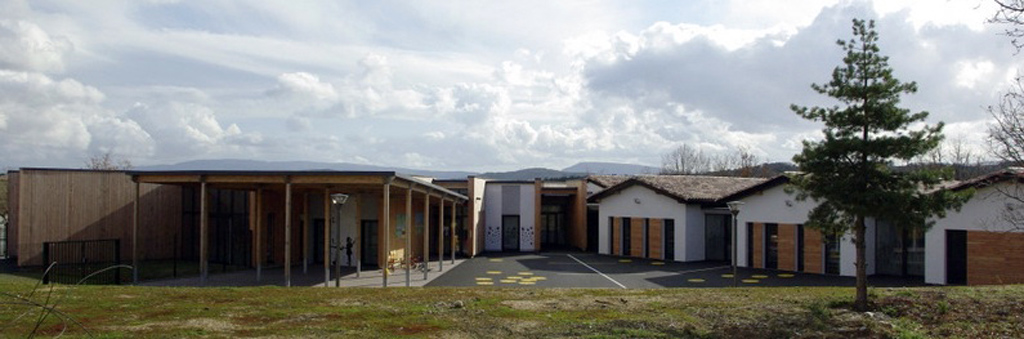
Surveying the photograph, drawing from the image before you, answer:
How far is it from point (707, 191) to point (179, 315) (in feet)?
85.0

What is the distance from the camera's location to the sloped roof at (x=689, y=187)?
106ft

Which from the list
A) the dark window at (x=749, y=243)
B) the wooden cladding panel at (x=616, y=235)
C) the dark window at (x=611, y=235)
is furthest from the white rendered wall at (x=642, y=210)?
the dark window at (x=749, y=243)

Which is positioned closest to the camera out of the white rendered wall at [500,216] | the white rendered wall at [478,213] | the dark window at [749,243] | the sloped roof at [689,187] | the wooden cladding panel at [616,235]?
the dark window at [749,243]

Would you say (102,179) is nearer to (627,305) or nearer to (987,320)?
(627,305)

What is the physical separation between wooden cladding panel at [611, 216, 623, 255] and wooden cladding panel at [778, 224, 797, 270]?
8869 millimetres

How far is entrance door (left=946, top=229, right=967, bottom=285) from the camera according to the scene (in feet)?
75.2

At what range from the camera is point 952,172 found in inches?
496

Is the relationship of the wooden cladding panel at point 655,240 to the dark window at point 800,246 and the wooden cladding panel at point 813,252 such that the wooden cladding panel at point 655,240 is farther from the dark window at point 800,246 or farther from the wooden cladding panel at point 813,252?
the wooden cladding panel at point 813,252

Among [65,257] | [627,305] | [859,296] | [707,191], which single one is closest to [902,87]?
[859,296]

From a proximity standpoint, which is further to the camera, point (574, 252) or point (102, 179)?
point (574, 252)

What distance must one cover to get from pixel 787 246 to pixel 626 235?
903cm

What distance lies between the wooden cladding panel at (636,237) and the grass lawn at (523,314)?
18.3m

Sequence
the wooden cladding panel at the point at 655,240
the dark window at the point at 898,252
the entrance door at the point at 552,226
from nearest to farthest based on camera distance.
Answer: the dark window at the point at 898,252
the wooden cladding panel at the point at 655,240
the entrance door at the point at 552,226

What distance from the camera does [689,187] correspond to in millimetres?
34344
